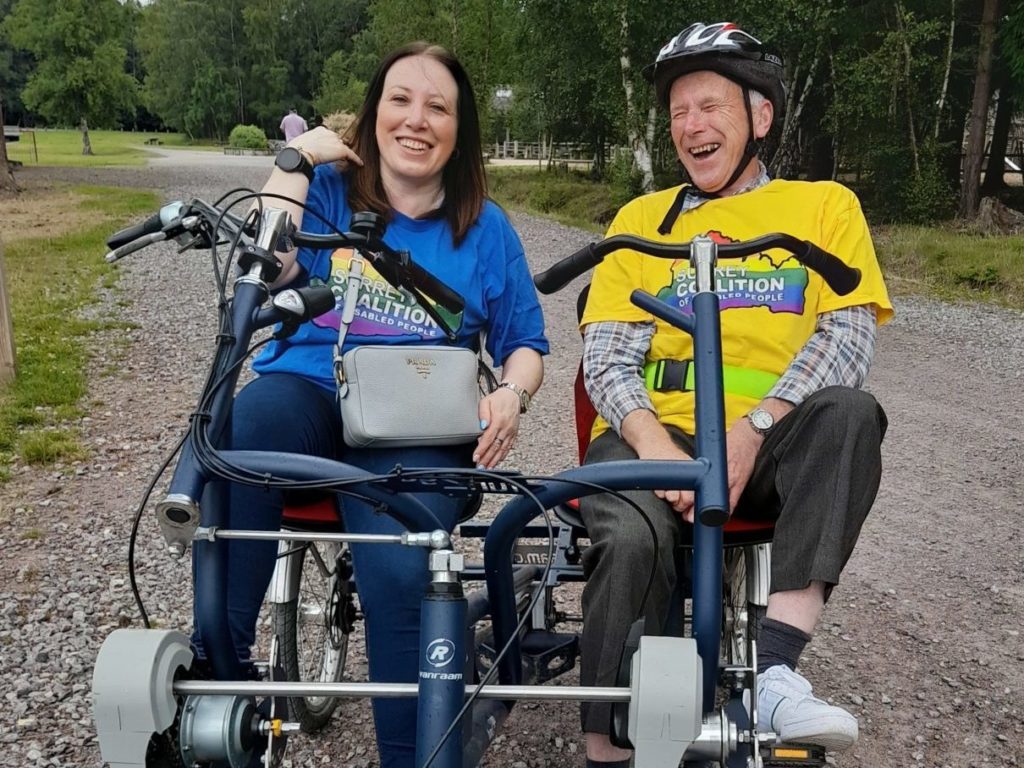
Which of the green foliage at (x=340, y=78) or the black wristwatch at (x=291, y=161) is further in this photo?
the green foliage at (x=340, y=78)

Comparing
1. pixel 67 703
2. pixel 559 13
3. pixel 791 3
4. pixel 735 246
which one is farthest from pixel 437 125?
pixel 559 13

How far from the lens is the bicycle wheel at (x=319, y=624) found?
2.67 metres

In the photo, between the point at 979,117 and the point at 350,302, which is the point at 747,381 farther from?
the point at 979,117

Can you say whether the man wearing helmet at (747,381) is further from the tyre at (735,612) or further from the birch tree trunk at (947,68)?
the birch tree trunk at (947,68)

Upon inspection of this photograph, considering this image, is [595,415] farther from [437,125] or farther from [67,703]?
[67,703]

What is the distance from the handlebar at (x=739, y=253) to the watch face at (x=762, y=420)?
0.45m

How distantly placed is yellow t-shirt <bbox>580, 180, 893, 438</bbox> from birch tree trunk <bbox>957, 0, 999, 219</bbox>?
14.7 metres

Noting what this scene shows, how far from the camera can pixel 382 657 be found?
2.09 metres

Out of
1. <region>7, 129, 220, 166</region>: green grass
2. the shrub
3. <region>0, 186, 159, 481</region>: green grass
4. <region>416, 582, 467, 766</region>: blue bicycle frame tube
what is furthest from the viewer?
<region>7, 129, 220, 166</region>: green grass

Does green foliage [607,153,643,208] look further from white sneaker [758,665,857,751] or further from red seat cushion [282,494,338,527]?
white sneaker [758,665,857,751]

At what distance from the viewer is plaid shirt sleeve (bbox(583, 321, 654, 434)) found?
96.7 inches

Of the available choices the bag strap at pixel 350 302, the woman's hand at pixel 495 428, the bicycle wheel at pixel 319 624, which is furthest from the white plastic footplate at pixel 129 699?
the bicycle wheel at pixel 319 624

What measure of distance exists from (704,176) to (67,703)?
251 centimetres

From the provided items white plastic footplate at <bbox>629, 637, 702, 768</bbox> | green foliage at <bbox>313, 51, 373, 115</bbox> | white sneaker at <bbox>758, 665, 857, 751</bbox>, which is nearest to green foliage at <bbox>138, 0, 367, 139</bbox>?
green foliage at <bbox>313, 51, 373, 115</bbox>
